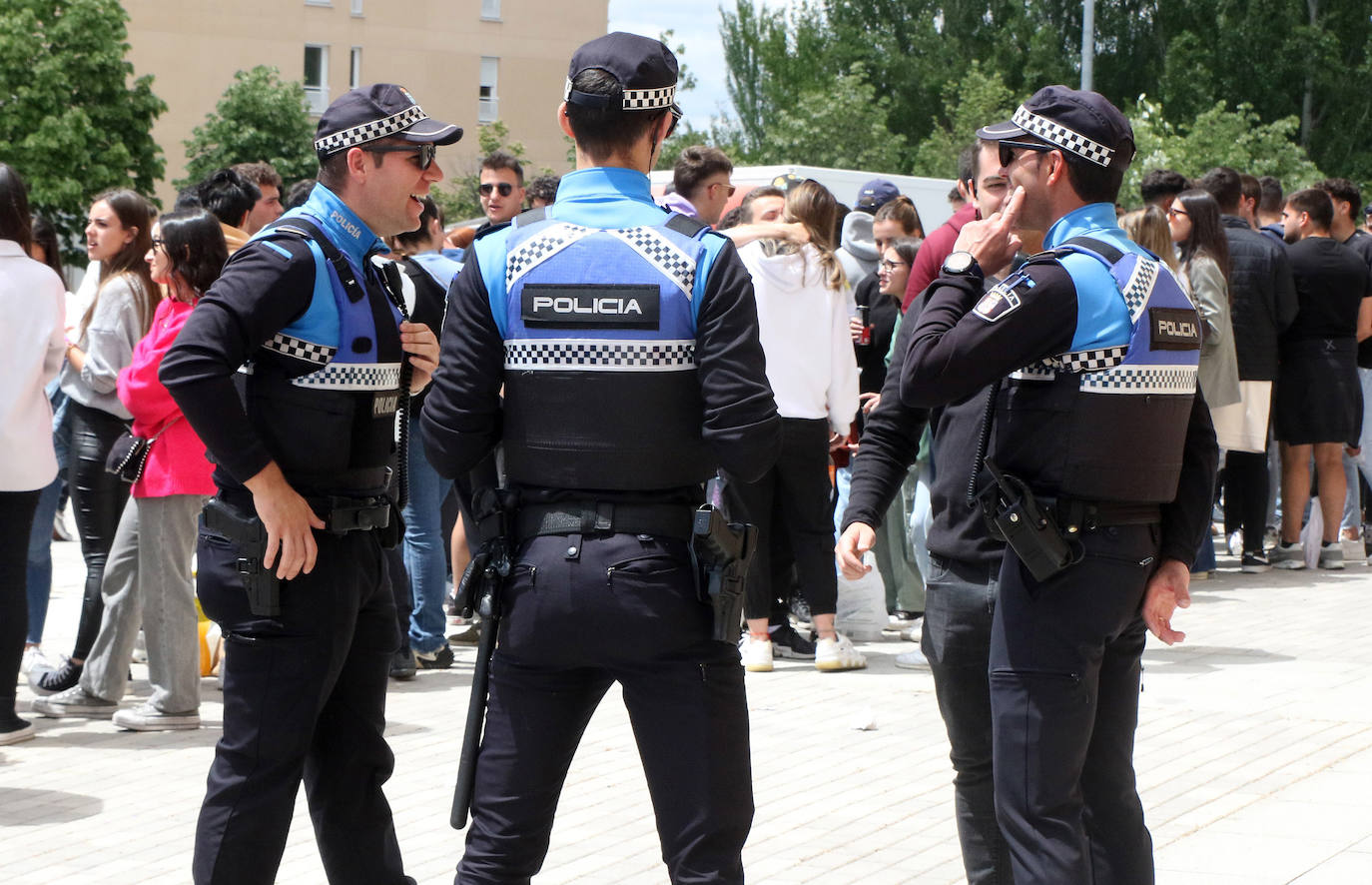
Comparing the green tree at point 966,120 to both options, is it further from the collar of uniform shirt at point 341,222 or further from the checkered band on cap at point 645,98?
the checkered band on cap at point 645,98

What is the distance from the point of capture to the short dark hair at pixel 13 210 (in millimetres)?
6363

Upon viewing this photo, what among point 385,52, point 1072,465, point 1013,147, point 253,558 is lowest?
point 253,558

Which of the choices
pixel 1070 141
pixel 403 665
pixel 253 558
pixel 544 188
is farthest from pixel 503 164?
pixel 1070 141

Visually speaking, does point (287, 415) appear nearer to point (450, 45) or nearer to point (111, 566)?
point (111, 566)

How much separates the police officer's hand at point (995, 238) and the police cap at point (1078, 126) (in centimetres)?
15

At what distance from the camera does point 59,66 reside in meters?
44.8

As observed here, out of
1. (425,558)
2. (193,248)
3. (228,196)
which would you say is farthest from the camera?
(425,558)

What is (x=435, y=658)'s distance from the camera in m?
8.08

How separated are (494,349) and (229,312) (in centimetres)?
77

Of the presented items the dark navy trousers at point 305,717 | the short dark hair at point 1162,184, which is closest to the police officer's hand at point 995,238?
the dark navy trousers at point 305,717

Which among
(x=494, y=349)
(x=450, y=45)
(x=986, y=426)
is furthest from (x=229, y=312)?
(x=450, y=45)

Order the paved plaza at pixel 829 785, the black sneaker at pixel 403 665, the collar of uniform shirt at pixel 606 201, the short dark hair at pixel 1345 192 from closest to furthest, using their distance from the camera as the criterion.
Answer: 1. the collar of uniform shirt at pixel 606 201
2. the paved plaza at pixel 829 785
3. the black sneaker at pixel 403 665
4. the short dark hair at pixel 1345 192

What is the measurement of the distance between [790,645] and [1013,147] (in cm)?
514

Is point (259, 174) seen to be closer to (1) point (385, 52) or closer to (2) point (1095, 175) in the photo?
(2) point (1095, 175)
